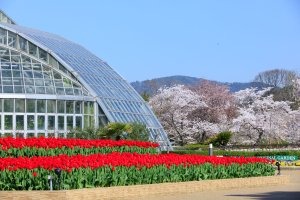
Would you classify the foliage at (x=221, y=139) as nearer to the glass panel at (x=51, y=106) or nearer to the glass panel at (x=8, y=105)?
the glass panel at (x=51, y=106)

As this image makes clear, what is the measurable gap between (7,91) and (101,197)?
22.1m

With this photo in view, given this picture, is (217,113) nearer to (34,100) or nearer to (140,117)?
(140,117)

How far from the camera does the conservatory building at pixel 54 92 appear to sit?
4144 centimetres

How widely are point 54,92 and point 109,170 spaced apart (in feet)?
70.7

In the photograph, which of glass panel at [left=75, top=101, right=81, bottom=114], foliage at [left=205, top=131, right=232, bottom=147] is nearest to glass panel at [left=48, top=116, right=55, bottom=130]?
glass panel at [left=75, top=101, right=81, bottom=114]

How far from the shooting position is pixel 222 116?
73.6 meters

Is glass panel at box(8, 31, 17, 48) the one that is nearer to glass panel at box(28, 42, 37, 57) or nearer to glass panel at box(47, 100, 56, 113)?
glass panel at box(28, 42, 37, 57)

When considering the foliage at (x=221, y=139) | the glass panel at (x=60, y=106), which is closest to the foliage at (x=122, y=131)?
the glass panel at (x=60, y=106)

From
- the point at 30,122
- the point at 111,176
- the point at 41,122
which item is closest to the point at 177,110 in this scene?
the point at 41,122

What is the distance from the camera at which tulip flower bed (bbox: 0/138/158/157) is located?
87.1ft

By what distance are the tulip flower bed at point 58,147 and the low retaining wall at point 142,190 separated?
237 inches

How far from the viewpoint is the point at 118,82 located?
48781 millimetres

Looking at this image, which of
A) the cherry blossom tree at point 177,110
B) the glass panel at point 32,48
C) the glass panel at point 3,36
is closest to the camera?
the glass panel at point 32,48

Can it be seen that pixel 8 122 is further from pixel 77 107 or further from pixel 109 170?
pixel 109 170
